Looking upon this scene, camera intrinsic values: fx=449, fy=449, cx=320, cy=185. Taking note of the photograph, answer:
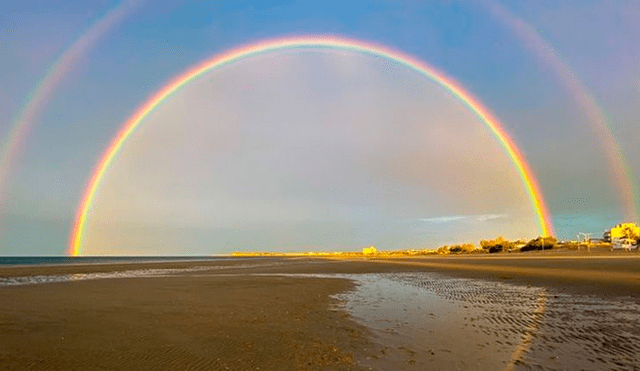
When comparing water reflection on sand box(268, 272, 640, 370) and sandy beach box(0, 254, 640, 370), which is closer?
water reflection on sand box(268, 272, 640, 370)

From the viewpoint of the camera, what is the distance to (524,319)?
46.1 ft

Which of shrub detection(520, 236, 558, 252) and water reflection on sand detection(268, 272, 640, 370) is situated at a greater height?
shrub detection(520, 236, 558, 252)

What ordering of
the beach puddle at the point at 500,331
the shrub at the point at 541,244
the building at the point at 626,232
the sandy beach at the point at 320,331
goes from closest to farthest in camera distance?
the beach puddle at the point at 500,331 → the sandy beach at the point at 320,331 → the shrub at the point at 541,244 → the building at the point at 626,232

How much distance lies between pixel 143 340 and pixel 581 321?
→ 40.7 feet

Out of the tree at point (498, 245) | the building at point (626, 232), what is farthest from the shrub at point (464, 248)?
the building at point (626, 232)

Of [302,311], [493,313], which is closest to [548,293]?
[493,313]

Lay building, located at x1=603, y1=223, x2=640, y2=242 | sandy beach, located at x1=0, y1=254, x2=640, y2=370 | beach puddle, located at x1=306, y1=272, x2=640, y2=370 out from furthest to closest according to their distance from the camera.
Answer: building, located at x1=603, y1=223, x2=640, y2=242
sandy beach, located at x1=0, y1=254, x2=640, y2=370
beach puddle, located at x1=306, y1=272, x2=640, y2=370

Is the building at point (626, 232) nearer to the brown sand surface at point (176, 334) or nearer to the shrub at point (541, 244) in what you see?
the shrub at point (541, 244)

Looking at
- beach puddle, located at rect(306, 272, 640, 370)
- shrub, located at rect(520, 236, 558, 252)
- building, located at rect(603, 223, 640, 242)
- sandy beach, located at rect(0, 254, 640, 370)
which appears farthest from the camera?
building, located at rect(603, 223, 640, 242)

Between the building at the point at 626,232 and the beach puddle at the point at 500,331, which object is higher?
the building at the point at 626,232

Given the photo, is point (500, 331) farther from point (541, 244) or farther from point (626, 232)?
point (626, 232)

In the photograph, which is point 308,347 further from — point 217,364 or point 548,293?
point 548,293

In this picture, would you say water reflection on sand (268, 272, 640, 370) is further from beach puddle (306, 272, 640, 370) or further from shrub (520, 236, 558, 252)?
shrub (520, 236, 558, 252)

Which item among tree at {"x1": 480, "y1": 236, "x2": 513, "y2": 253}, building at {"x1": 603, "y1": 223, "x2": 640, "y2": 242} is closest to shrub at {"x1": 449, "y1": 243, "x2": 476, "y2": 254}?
tree at {"x1": 480, "y1": 236, "x2": 513, "y2": 253}
